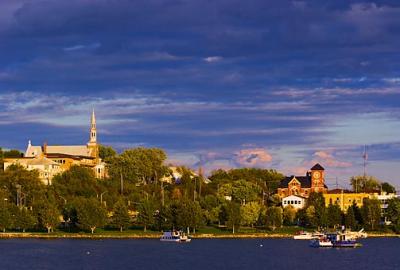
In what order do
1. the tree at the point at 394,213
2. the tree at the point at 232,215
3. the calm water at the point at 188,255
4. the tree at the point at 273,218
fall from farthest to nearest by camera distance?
the tree at the point at 394,213, the tree at the point at 273,218, the tree at the point at 232,215, the calm water at the point at 188,255

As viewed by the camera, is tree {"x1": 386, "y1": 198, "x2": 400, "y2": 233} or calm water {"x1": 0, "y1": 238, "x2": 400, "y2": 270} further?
tree {"x1": 386, "y1": 198, "x2": 400, "y2": 233}

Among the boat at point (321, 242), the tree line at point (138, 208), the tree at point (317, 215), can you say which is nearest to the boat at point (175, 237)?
the tree line at point (138, 208)

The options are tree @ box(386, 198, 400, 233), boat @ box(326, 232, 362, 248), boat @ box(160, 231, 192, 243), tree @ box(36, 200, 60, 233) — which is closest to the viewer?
boat @ box(326, 232, 362, 248)

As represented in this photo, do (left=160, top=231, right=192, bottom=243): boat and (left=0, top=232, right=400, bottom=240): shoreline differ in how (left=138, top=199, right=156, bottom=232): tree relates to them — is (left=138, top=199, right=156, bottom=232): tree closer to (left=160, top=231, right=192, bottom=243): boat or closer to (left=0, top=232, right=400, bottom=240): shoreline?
(left=0, top=232, right=400, bottom=240): shoreline

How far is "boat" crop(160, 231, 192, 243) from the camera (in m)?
146

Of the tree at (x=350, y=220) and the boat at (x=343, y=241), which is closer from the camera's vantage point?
the boat at (x=343, y=241)

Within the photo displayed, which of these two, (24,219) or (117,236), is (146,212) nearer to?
(117,236)

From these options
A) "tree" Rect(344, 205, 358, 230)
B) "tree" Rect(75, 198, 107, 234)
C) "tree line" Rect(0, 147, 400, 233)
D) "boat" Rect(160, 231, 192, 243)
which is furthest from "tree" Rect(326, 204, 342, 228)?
"tree" Rect(75, 198, 107, 234)

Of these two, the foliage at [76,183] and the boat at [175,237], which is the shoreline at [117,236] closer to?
the boat at [175,237]

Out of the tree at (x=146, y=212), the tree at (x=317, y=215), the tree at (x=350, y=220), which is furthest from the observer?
the tree at (x=350, y=220)

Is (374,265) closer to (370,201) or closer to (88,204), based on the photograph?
(88,204)

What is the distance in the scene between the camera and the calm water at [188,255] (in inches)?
3959

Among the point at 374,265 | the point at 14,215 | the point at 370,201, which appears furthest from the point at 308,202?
the point at 374,265

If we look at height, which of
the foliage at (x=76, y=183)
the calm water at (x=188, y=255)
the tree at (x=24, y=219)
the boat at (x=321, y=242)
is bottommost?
the calm water at (x=188, y=255)
